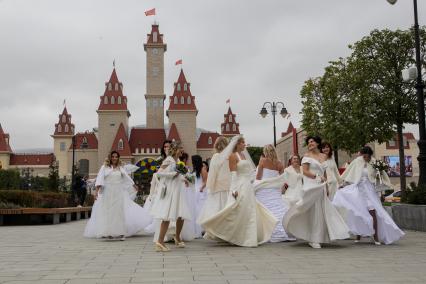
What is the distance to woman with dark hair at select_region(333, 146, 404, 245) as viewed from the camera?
10.1 meters

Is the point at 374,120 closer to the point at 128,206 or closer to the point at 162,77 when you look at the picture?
the point at 128,206

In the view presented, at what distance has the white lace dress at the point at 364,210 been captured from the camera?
10.1m

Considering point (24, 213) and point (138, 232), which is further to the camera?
point (24, 213)

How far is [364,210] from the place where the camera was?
10344mm

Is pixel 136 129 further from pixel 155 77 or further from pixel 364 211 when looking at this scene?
pixel 364 211

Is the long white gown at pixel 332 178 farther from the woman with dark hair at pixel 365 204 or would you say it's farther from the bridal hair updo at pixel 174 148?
the bridal hair updo at pixel 174 148

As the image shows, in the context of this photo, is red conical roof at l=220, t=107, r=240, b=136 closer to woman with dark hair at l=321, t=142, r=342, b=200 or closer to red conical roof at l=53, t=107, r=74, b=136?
red conical roof at l=53, t=107, r=74, b=136

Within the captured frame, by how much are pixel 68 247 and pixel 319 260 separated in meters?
4.90

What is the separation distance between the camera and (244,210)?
9727 mm

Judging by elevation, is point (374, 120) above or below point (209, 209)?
above

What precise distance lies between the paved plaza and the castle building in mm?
81230

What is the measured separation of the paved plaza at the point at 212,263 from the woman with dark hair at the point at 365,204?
316 mm

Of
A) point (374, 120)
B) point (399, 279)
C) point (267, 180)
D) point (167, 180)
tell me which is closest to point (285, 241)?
point (267, 180)

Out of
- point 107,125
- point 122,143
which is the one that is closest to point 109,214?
point 122,143
